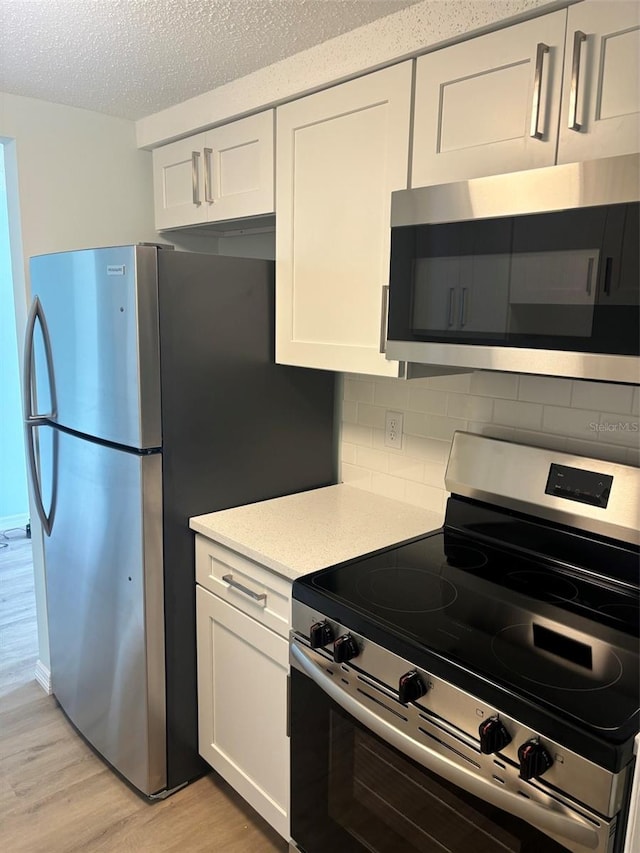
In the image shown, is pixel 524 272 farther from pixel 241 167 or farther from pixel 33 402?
pixel 33 402

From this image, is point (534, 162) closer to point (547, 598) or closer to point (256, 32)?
point (256, 32)

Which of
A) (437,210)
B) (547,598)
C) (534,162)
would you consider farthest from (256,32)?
(547,598)

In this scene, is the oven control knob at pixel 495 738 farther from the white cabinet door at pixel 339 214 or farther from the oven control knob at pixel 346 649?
the white cabinet door at pixel 339 214

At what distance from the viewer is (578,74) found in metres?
1.20

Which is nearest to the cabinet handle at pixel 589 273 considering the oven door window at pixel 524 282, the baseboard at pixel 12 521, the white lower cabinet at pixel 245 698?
the oven door window at pixel 524 282

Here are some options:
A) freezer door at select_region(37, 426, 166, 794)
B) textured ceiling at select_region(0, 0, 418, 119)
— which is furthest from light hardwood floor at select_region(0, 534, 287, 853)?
textured ceiling at select_region(0, 0, 418, 119)

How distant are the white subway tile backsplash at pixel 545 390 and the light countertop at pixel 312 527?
1.55ft

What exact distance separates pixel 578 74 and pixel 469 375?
2.69 ft

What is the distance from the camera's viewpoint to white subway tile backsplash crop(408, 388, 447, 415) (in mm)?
1909

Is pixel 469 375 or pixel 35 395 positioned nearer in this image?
pixel 469 375

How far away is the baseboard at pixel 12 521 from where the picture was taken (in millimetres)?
Result: 4238

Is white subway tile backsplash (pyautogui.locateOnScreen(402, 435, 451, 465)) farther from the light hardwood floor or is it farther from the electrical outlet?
the light hardwood floor

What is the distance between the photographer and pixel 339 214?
67.4 inches

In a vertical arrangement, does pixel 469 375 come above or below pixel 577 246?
below
